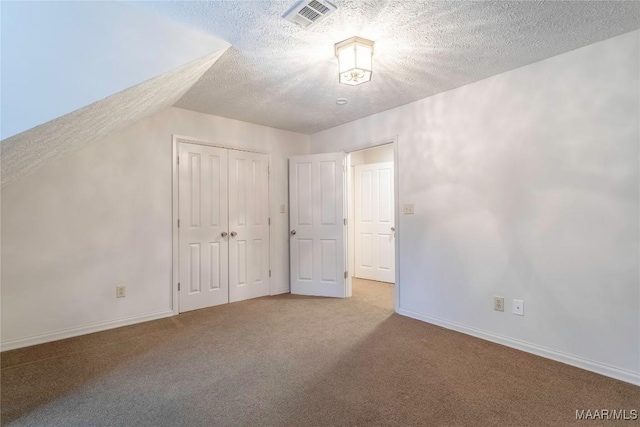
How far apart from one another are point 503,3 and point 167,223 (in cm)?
348

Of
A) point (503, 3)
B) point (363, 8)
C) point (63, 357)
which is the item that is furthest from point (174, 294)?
point (503, 3)

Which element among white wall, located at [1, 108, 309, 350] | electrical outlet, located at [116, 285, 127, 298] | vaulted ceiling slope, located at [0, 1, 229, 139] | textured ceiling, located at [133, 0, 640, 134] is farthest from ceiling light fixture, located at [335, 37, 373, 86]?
electrical outlet, located at [116, 285, 127, 298]

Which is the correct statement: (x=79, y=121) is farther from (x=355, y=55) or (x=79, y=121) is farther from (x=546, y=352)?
(x=546, y=352)

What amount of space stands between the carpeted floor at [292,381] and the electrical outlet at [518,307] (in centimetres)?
31

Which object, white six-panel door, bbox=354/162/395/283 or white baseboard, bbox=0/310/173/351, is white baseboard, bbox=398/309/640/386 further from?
white baseboard, bbox=0/310/173/351

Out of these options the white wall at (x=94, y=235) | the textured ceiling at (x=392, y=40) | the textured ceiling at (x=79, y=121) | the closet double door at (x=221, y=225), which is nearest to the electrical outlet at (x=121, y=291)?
the white wall at (x=94, y=235)

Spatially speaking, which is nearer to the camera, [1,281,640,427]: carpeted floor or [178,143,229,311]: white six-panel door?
[1,281,640,427]: carpeted floor

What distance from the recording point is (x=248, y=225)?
4.16 m

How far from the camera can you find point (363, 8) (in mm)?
1821

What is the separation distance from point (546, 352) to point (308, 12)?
295cm

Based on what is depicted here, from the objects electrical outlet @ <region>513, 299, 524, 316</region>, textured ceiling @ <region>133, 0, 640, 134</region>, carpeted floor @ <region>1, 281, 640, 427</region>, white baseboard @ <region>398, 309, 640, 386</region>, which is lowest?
carpeted floor @ <region>1, 281, 640, 427</region>

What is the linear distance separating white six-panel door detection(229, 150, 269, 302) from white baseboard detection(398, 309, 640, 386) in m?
2.15

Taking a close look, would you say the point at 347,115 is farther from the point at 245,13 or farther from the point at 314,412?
the point at 314,412

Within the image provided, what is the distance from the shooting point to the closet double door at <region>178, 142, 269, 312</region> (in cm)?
363
